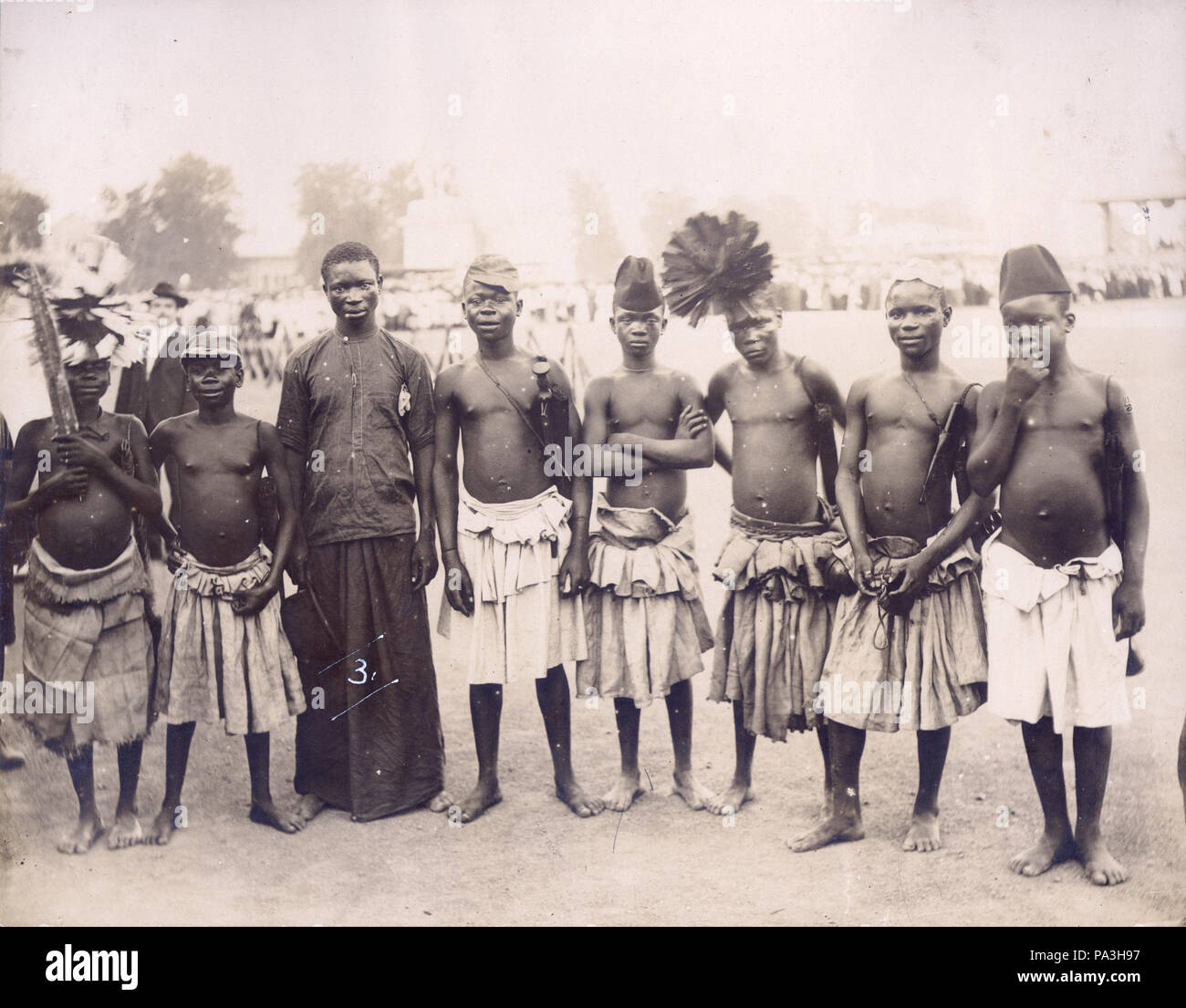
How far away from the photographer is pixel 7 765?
4.38 meters

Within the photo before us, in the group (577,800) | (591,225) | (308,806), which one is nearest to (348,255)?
(591,225)

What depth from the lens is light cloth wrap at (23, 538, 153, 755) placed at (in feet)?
13.7

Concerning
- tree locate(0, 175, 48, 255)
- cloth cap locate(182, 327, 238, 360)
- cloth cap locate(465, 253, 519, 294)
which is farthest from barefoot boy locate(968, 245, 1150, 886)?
tree locate(0, 175, 48, 255)

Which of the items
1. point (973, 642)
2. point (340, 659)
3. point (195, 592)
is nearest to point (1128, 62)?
point (973, 642)

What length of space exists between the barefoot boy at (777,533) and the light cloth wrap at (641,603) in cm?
18

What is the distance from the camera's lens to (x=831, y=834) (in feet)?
13.4

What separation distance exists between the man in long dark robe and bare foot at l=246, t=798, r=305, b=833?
0.16 feet

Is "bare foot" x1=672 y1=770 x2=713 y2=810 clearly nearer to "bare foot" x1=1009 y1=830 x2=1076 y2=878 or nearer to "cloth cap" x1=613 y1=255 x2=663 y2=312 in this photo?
"bare foot" x1=1009 y1=830 x2=1076 y2=878

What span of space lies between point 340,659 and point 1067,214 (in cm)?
335

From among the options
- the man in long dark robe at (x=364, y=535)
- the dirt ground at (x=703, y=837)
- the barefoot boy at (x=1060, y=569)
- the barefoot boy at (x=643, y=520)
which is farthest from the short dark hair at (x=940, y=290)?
the man in long dark robe at (x=364, y=535)

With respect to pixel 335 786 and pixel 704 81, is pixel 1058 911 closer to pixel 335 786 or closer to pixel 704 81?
pixel 335 786

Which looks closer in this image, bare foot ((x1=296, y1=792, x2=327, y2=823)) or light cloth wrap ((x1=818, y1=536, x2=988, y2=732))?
light cloth wrap ((x1=818, y1=536, x2=988, y2=732))

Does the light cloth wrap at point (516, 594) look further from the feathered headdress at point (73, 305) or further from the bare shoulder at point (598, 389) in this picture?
the feathered headdress at point (73, 305)

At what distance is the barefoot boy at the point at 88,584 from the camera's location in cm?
419
